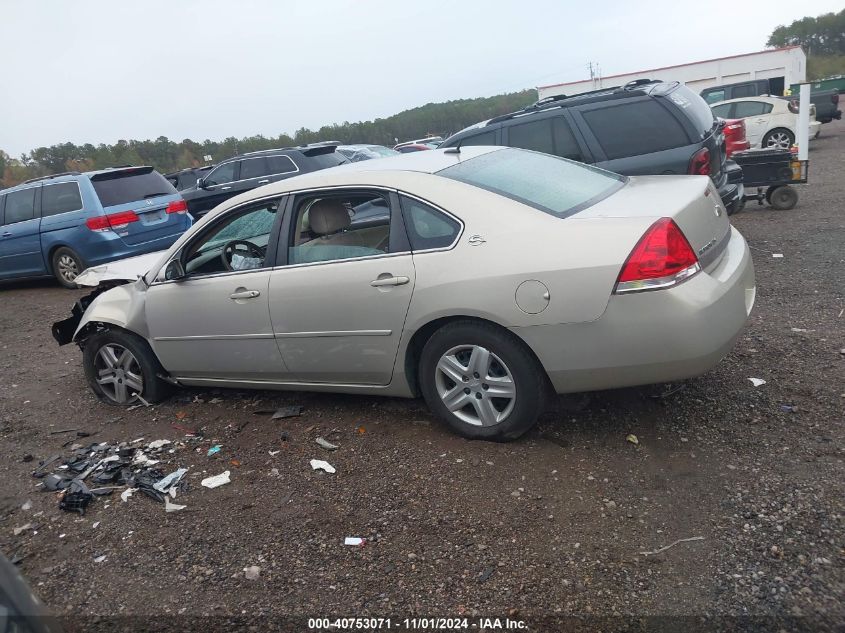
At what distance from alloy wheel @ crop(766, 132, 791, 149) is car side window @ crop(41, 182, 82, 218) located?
15.0 metres

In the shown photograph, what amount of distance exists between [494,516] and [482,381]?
0.77 meters

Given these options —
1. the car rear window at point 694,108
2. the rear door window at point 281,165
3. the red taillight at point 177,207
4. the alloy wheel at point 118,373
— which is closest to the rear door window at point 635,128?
the car rear window at point 694,108

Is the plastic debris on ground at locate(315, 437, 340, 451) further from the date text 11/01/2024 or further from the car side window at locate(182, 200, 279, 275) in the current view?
the date text 11/01/2024

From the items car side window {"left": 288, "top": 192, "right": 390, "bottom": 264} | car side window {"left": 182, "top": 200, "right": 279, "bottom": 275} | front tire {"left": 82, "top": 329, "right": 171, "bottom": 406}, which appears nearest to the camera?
car side window {"left": 288, "top": 192, "right": 390, "bottom": 264}

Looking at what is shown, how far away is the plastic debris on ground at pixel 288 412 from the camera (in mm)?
4695

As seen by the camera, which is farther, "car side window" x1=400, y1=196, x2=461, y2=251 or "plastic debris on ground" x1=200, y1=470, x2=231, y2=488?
"plastic debris on ground" x1=200, y1=470, x2=231, y2=488

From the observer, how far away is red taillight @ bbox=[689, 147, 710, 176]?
6.77 m

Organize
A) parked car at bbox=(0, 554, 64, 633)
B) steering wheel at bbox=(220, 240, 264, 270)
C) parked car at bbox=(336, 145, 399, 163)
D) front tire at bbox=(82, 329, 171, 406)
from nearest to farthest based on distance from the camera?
parked car at bbox=(0, 554, 64, 633), steering wheel at bbox=(220, 240, 264, 270), front tire at bbox=(82, 329, 171, 406), parked car at bbox=(336, 145, 399, 163)

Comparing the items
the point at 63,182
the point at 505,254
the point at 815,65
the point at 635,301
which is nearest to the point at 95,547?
the point at 505,254

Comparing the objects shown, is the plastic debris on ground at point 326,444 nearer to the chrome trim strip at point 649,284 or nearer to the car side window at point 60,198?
the chrome trim strip at point 649,284

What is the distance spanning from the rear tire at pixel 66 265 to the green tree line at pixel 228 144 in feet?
84.1

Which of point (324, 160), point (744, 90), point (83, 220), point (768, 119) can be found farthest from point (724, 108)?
point (83, 220)

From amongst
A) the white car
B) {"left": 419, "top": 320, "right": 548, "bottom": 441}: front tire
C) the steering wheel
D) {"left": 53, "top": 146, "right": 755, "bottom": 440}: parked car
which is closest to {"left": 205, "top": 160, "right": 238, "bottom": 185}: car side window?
{"left": 53, "top": 146, "right": 755, "bottom": 440}: parked car

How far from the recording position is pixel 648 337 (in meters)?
3.25
